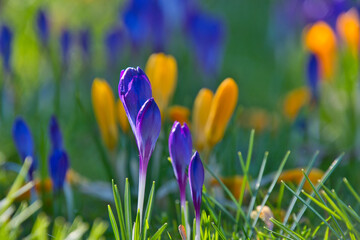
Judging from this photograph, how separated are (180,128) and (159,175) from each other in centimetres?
29

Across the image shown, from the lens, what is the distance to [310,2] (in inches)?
81.3

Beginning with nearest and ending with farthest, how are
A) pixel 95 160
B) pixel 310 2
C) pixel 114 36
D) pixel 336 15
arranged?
pixel 95 160
pixel 114 36
pixel 336 15
pixel 310 2

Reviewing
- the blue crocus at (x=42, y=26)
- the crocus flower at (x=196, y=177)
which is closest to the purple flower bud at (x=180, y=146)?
the crocus flower at (x=196, y=177)

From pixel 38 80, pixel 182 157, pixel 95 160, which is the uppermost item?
pixel 182 157

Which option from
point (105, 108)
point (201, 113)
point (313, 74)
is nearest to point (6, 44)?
point (105, 108)

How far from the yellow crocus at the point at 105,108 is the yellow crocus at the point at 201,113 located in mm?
140

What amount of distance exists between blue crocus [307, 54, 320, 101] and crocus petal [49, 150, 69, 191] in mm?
610

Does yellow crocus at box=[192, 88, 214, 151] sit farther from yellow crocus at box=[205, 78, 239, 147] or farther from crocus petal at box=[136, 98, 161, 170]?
crocus petal at box=[136, 98, 161, 170]

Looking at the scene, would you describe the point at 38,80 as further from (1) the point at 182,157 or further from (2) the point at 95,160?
(1) the point at 182,157

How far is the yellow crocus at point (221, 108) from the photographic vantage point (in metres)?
0.77

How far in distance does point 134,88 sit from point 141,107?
0.02m

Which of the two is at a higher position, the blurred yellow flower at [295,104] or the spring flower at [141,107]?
the spring flower at [141,107]

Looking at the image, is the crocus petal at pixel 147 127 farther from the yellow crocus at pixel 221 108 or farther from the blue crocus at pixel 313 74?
the blue crocus at pixel 313 74

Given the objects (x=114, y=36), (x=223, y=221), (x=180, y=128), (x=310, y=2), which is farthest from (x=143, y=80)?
(x=310, y=2)
